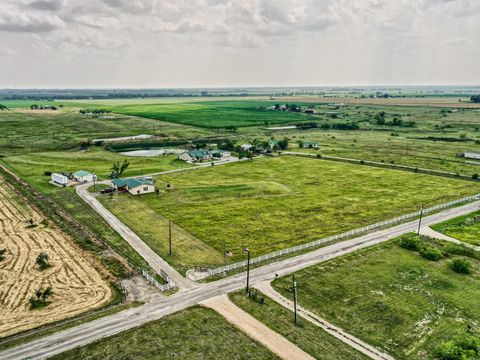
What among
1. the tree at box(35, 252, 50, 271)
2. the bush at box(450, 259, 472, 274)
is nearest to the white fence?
the tree at box(35, 252, 50, 271)

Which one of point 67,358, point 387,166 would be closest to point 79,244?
point 67,358

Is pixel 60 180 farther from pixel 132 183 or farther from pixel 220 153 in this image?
pixel 220 153

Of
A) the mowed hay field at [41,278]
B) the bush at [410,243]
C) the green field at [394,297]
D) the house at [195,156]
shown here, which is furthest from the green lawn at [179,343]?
the house at [195,156]

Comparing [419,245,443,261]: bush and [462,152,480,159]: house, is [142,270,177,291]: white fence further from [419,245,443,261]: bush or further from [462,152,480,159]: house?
[462,152,480,159]: house

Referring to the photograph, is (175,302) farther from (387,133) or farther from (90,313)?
(387,133)

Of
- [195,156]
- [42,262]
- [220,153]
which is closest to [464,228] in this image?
[42,262]
